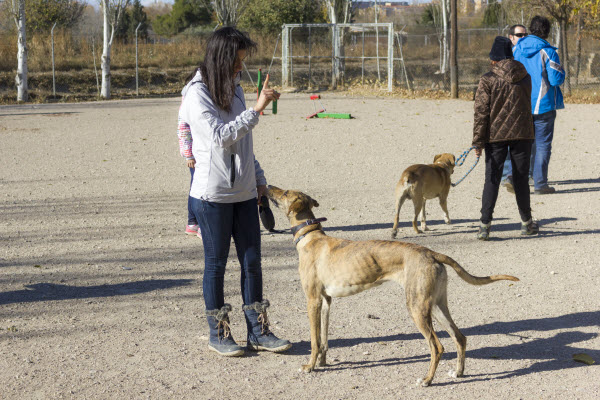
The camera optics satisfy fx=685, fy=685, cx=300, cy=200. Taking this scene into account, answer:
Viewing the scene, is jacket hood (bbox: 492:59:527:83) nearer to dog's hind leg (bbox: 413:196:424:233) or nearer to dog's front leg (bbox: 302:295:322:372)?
dog's hind leg (bbox: 413:196:424:233)

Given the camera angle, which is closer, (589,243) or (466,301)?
(466,301)

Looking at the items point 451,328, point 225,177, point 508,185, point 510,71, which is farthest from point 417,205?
point 225,177

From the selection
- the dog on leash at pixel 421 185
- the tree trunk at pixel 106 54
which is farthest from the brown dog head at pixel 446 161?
the tree trunk at pixel 106 54

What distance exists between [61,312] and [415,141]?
1021 centimetres

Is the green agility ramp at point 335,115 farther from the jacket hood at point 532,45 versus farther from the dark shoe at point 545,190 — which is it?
the jacket hood at point 532,45

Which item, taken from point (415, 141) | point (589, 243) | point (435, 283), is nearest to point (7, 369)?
point (435, 283)

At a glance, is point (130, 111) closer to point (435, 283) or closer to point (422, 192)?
point (422, 192)

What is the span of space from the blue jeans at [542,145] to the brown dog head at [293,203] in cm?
578

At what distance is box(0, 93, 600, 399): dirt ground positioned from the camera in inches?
163

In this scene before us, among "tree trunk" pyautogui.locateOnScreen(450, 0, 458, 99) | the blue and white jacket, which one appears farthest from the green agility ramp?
the blue and white jacket

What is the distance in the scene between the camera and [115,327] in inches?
197

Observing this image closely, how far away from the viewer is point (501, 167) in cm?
725

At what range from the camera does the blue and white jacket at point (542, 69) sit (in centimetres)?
891

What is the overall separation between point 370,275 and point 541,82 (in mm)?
6018
